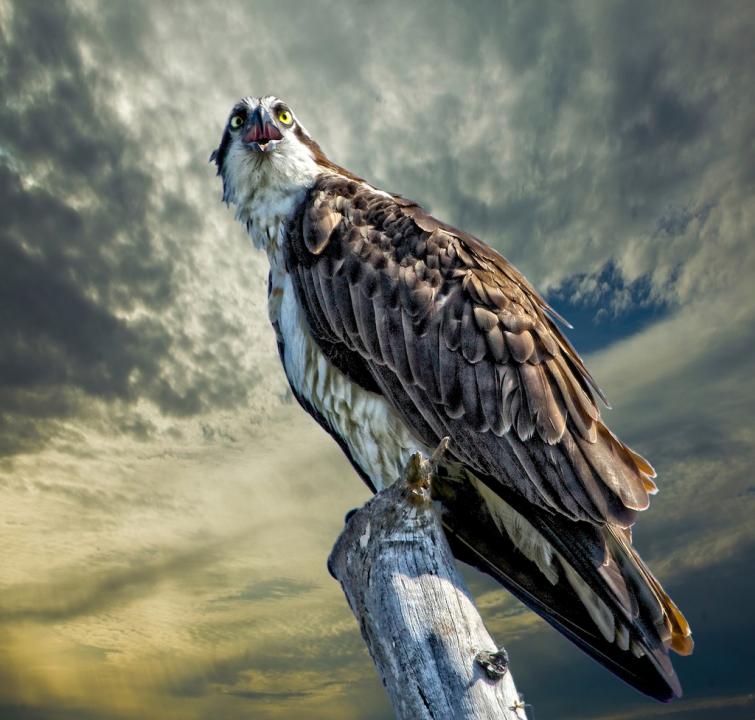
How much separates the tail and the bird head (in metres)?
2.66

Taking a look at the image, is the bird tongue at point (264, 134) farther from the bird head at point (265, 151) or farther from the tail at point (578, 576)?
the tail at point (578, 576)

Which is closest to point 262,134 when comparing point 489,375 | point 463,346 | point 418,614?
point 463,346

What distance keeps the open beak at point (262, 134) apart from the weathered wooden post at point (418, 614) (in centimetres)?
329

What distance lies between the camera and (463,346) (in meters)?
4.69

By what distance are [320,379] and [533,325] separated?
156 centimetres

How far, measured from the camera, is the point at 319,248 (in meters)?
5.04

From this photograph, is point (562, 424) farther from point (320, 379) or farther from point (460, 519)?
point (320, 379)

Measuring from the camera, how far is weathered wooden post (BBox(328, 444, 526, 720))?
278 cm

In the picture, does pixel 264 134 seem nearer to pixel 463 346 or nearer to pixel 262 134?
pixel 262 134

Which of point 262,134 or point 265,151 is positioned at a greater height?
point 262,134

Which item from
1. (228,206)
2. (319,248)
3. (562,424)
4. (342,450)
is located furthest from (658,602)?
(228,206)

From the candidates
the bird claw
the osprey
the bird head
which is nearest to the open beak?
the bird head

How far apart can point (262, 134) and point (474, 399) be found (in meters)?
2.77

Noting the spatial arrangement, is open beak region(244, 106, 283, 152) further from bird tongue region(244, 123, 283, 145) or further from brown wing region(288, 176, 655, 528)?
brown wing region(288, 176, 655, 528)
